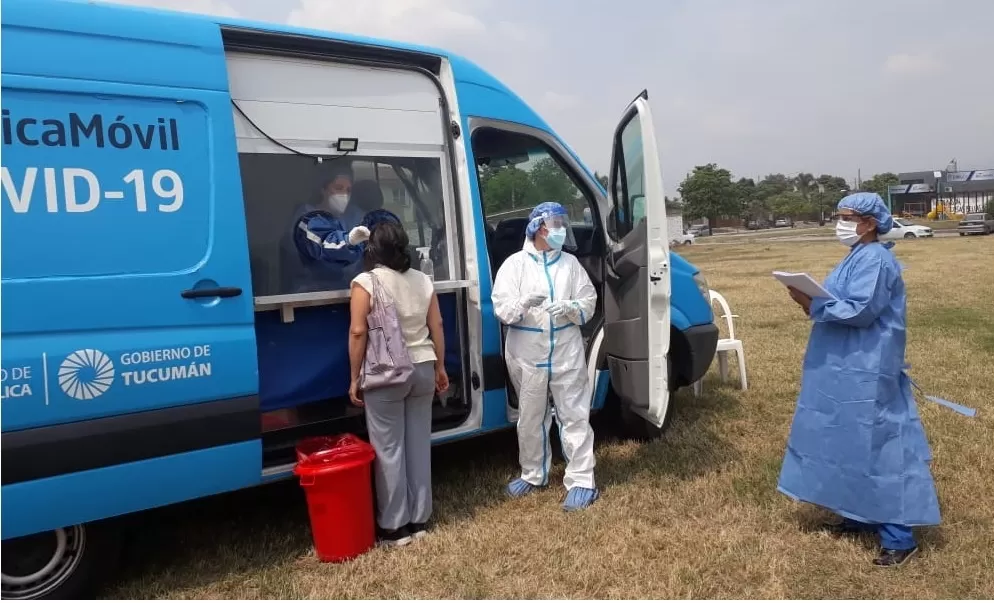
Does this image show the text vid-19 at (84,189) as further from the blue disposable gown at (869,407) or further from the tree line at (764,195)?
the tree line at (764,195)

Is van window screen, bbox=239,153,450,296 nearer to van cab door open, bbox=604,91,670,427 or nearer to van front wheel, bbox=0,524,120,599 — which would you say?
van cab door open, bbox=604,91,670,427

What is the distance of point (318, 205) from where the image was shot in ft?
11.9

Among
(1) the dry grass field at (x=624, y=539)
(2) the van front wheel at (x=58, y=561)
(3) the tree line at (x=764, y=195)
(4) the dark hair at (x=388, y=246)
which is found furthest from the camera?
(3) the tree line at (x=764, y=195)

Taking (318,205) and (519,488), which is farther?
(519,488)

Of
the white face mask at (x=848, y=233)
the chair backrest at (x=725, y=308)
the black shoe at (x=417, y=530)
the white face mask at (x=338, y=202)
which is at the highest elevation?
the white face mask at (x=338, y=202)

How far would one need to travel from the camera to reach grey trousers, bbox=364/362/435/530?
11.2 ft

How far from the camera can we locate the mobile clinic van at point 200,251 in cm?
268

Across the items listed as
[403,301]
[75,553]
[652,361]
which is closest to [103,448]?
[75,553]

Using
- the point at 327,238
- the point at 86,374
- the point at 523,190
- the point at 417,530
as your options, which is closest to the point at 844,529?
the point at 417,530

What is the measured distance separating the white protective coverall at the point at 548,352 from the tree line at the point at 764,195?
61468 mm

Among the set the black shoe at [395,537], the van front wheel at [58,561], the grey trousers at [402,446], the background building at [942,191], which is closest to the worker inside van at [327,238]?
the grey trousers at [402,446]

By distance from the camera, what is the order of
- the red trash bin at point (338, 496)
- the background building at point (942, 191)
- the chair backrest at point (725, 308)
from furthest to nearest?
the background building at point (942, 191) → the chair backrest at point (725, 308) → the red trash bin at point (338, 496)

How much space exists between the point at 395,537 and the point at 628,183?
2348 mm

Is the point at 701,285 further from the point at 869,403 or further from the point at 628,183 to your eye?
the point at 869,403
